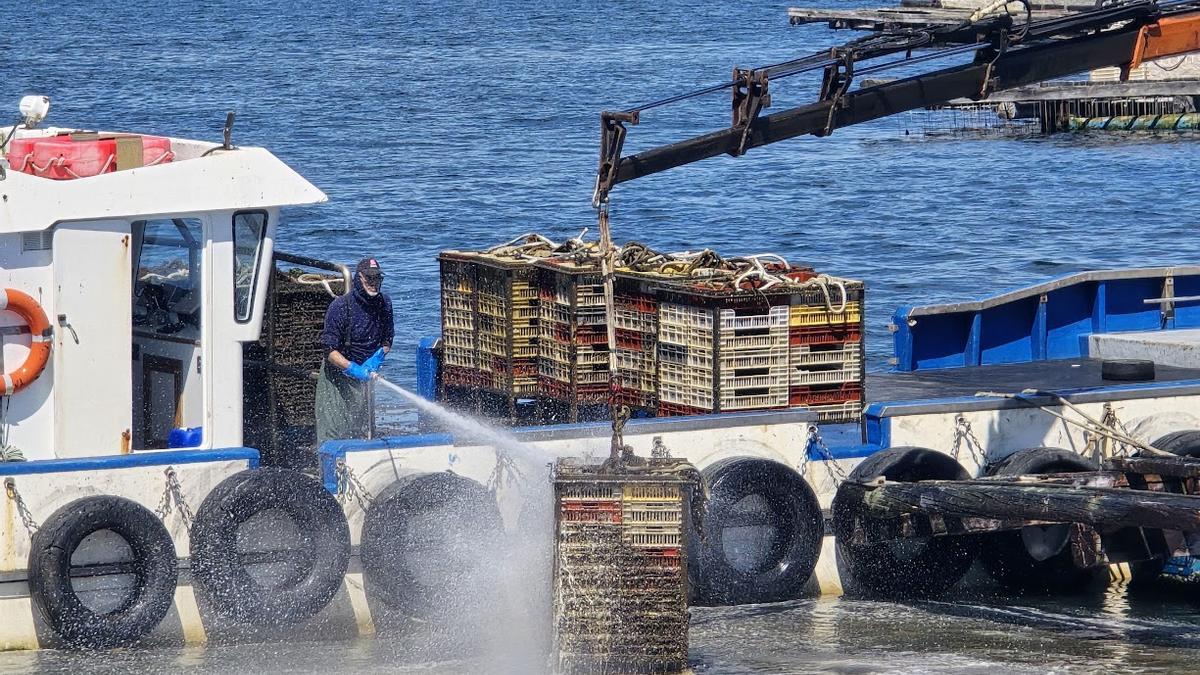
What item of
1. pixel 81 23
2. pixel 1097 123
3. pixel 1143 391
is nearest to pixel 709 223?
pixel 1097 123

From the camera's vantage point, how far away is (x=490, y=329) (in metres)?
14.0

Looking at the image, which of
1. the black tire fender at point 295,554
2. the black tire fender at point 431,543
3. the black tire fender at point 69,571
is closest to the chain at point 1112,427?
the black tire fender at point 431,543

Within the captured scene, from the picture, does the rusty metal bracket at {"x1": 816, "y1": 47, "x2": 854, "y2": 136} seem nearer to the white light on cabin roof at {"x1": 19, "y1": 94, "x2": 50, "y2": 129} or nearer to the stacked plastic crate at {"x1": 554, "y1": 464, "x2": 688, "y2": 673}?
the stacked plastic crate at {"x1": 554, "y1": 464, "x2": 688, "y2": 673}

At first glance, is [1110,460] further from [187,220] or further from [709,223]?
[709,223]

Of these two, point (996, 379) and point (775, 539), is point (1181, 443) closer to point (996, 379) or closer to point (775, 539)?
point (996, 379)

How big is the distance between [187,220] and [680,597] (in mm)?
4072

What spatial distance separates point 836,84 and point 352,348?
3731mm

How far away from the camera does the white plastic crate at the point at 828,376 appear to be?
12617 millimetres

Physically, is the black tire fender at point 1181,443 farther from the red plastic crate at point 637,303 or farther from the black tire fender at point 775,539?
the red plastic crate at point 637,303

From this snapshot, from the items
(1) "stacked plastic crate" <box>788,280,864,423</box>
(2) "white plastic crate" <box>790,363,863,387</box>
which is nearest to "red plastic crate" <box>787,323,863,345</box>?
(1) "stacked plastic crate" <box>788,280,864,423</box>

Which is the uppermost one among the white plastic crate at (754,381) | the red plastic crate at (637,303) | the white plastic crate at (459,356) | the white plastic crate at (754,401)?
the red plastic crate at (637,303)

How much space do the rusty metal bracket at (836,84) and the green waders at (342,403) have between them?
360 centimetres

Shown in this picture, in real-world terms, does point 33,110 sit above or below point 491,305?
above

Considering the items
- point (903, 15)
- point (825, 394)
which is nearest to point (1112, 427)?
point (825, 394)
